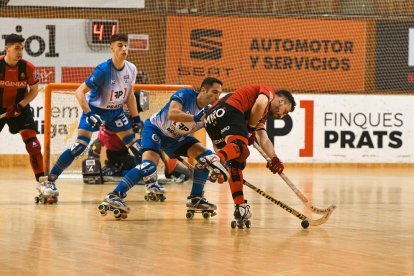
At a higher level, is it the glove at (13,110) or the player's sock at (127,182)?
the glove at (13,110)

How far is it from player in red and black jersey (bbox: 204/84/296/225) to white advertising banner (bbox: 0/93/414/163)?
6760 mm

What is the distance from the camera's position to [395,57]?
1468cm

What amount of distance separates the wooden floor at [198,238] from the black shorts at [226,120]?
25.8 inches

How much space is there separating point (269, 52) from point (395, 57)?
2.02 m

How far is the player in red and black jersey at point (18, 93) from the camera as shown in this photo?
769 cm

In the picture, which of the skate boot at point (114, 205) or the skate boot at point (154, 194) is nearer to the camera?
the skate boot at point (114, 205)

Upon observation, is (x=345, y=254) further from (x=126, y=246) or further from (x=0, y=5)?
(x=0, y=5)

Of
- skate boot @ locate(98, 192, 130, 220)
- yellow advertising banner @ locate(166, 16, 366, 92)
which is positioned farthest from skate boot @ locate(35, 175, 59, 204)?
yellow advertising banner @ locate(166, 16, 366, 92)

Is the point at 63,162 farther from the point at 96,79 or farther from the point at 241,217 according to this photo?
the point at 241,217

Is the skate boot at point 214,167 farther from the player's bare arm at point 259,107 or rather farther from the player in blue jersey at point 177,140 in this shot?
the player in blue jersey at point 177,140

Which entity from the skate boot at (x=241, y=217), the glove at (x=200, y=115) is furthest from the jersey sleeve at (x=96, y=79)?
the skate boot at (x=241, y=217)

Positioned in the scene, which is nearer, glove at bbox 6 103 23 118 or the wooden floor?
the wooden floor

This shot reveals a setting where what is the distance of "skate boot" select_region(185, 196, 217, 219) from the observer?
675cm

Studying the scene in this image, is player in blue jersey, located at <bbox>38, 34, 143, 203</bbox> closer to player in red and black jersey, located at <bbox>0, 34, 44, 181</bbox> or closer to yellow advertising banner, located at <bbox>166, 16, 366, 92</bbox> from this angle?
player in red and black jersey, located at <bbox>0, 34, 44, 181</bbox>
